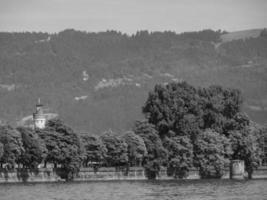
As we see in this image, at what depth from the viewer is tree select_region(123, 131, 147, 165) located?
15138cm

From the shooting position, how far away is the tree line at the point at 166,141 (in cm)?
14100

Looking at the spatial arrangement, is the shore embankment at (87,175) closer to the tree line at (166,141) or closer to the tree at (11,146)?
the tree line at (166,141)

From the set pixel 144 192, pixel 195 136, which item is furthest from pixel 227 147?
pixel 144 192

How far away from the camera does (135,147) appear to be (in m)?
152

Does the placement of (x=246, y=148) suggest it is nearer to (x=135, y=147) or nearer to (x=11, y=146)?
(x=135, y=147)

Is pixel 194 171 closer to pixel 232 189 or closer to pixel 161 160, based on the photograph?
pixel 161 160

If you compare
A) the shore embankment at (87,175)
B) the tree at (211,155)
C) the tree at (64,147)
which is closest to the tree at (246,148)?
the tree at (211,155)

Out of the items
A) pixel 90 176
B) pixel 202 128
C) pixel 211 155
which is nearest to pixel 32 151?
pixel 90 176

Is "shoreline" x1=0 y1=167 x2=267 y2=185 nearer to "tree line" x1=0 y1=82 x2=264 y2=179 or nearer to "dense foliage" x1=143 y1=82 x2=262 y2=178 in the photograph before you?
"tree line" x1=0 y1=82 x2=264 y2=179

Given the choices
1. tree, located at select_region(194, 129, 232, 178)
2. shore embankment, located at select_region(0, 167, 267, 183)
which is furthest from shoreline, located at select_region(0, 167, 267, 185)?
tree, located at select_region(194, 129, 232, 178)

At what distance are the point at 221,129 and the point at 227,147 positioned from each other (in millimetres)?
6032

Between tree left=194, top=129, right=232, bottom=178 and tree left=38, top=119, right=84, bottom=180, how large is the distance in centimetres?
1588

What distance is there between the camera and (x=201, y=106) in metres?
159

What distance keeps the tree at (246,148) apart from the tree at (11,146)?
2977cm
